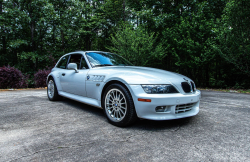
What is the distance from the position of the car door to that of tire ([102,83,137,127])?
81 cm

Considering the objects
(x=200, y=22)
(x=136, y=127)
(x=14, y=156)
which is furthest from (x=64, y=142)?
(x=200, y=22)

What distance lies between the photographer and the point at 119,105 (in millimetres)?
2643

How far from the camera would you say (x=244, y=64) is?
9.61 metres

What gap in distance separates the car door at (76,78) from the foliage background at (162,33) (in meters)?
6.84

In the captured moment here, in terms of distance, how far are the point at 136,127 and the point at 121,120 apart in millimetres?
279

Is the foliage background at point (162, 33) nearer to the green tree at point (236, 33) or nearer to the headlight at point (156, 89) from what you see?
the green tree at point (236, 33)

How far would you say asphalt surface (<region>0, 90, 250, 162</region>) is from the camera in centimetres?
174

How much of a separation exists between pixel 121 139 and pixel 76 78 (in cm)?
201

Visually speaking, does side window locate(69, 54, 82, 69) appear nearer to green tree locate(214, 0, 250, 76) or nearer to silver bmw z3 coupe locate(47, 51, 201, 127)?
silver bmw z3 coupe locate(47, 51, 201, 127)

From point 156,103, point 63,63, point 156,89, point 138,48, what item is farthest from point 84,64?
point 138,48

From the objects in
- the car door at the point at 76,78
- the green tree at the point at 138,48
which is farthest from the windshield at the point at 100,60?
the green tree at the point at 138,48

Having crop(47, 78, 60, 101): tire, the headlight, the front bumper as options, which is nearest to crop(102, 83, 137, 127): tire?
the front bumper

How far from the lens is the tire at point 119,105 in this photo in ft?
8.16

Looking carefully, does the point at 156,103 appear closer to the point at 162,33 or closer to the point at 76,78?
the point at 76,78
